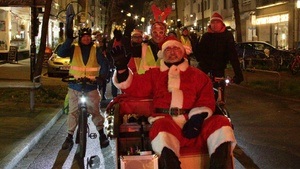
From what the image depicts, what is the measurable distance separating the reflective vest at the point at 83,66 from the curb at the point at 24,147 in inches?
55.2

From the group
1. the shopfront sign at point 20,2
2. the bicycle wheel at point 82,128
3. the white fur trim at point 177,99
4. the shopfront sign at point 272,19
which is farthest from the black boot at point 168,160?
the shopfront sign at point 272,19

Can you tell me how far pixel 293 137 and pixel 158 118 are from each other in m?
4.46

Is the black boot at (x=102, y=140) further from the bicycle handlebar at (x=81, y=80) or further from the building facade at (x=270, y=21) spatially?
the building facade at (x=270, y=21)

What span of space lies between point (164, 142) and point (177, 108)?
652mm

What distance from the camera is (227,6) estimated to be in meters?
49.5

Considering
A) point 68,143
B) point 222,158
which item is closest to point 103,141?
point 68,143

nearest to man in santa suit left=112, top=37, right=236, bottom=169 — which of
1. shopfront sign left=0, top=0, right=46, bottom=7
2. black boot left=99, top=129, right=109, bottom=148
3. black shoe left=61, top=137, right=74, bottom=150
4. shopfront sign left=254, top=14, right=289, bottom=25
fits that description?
black boot left=99, top=129, right=109, bottom=148

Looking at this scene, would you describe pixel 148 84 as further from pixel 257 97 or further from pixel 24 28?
pixel 24 28

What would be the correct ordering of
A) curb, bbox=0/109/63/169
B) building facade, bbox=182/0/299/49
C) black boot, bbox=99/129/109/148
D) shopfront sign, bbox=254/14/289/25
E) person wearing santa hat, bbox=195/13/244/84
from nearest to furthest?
curb, bbox=0/109/63/169 < person wearing santa hat, bbox=195/13/244/84 < black boot, bbox=99/129/109/148 < building facade, bbox=182/0/299/49 < shopfront sign, bbox=254/14/289/25

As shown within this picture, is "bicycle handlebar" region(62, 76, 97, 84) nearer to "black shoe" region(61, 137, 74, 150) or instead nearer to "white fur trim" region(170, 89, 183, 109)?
"black shoe" region(61, 137, 74, 150)

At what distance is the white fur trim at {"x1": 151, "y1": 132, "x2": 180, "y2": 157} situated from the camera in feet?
15.8

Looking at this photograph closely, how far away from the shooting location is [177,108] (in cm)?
536

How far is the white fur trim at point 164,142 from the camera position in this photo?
4812 mm

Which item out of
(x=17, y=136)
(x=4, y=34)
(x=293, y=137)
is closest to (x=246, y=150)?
(x=293, y=137)
